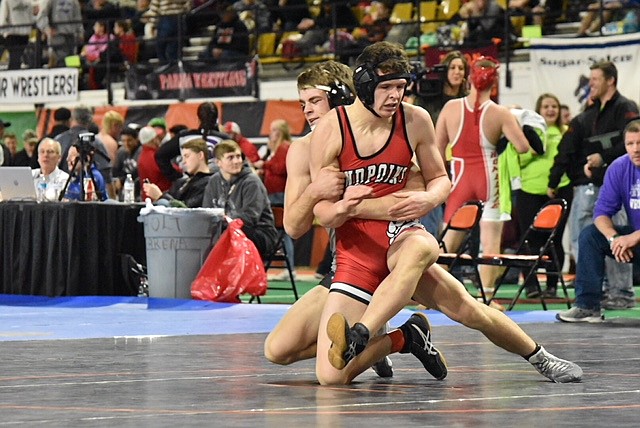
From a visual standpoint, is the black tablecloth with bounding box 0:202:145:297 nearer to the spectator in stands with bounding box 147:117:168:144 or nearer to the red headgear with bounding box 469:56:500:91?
the red headgear with bounding box 469:56:500:91

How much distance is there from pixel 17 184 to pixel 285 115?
6148 millimetres

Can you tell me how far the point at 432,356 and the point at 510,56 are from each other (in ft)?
36.3

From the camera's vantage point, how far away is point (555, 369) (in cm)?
634

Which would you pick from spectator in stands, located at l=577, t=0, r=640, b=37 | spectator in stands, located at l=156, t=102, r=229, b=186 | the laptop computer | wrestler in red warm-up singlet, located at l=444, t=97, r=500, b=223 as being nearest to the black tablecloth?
the laptop computer

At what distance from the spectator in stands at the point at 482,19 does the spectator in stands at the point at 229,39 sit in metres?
3.11

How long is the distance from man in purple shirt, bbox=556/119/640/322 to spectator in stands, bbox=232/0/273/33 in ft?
32.8

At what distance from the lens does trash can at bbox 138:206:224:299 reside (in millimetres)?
11547

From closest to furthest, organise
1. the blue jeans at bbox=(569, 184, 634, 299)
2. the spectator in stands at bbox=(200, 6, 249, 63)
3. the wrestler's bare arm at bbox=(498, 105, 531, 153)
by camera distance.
A: the blue jeans at bbox=(569, 184, 634, 299)
the wrestler's bare arm at bbox=(498, 105, 531, 153)
the spectator in stands at bbox=(200, 6, 249, 63)

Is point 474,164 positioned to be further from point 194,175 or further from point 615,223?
point 194,175

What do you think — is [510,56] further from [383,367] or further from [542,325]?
[383,367]

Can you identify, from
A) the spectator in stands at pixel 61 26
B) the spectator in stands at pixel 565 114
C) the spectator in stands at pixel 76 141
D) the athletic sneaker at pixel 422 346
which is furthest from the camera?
the spectator in stands at pixel 61 26

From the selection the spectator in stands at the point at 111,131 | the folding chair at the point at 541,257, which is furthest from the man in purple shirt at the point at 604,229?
the spectator in stands at the point at 111,131

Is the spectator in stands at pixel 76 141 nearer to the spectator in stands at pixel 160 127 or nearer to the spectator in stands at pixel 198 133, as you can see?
the spectator in stands at pixel 198 133

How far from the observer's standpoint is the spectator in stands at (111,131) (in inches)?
608
